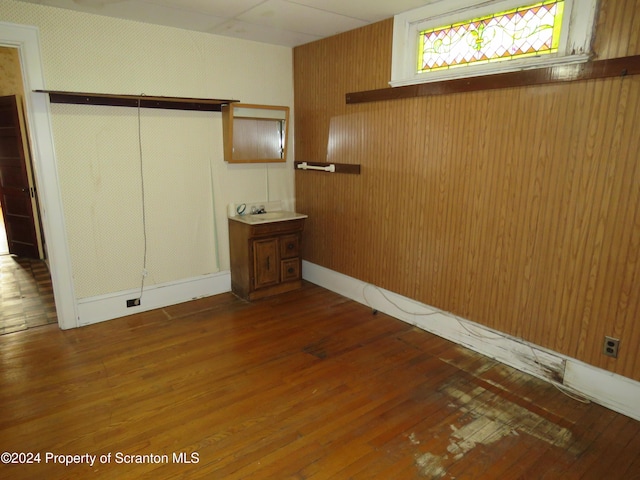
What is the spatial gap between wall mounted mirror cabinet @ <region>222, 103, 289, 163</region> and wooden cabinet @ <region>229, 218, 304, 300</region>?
29.4 inches

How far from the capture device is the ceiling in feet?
9.82

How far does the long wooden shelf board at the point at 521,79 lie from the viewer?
2195 mm

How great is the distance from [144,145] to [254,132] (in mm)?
1129

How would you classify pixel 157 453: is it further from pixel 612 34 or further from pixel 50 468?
pixel 612 34

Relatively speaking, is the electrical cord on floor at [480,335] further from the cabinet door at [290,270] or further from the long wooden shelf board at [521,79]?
the long wooden shelf board at [521,79]

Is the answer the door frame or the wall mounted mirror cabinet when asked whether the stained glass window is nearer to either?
the wall mounted mirror cabinet

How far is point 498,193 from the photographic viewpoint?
285 centimetres

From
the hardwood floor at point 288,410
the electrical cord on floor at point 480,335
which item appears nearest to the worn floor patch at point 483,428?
the hardwood floor at point 288,410

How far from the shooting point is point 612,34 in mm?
2211

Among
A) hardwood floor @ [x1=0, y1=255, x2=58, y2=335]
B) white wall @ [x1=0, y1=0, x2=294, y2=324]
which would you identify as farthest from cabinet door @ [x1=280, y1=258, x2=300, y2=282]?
hardwood floor @ [x1=0, y1=255, x2=58, y2=335]

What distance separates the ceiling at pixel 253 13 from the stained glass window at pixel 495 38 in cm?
31

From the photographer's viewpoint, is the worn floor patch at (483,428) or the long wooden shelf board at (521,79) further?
the long wooden shelf board at (521,79)

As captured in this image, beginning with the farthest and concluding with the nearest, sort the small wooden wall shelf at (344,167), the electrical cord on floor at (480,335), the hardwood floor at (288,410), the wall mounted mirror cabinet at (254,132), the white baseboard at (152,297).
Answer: the wall mounted mirror cabinet at (254,132), the small wooden wall shelf at (344,167), the white baseboard at (152,297), the electrical cord on floor at (480,335), the hardwood floor at (288,410)

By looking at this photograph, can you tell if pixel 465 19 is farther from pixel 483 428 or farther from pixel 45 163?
pixel 45 163
